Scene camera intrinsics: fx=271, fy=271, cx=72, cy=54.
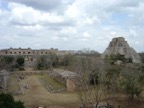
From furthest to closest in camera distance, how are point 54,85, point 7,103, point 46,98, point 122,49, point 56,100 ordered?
point 122,49 < point 54,85 < point 46,98 < point 56,100 < point 7,103

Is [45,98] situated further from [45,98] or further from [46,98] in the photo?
[46,98]

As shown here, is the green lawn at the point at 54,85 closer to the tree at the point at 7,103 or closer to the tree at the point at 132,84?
the tree at the point at 132,84

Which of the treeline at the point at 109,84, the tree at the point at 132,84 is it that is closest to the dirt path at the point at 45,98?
the treeline at the point at 109,84

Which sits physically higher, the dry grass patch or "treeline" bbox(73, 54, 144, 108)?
"treeline" bbox(73, 54, 144, 108)

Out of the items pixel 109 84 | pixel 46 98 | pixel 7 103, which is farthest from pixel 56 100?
pixel 7 103

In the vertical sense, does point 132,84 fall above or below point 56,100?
above

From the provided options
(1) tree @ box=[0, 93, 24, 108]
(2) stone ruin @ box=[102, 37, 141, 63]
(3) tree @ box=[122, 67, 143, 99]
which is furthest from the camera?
(2) stone ruin @ box=[102, 37, 141, 63]

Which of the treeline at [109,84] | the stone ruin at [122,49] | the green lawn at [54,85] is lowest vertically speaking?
the green lawn at [54,85]

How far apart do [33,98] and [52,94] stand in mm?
3210

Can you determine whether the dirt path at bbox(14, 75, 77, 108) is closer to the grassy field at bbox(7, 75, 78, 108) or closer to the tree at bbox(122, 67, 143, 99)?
the grassy field at bbox(7, 75, 78, 108)

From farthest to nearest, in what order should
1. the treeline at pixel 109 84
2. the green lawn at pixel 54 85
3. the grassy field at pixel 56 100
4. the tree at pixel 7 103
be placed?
the green lawn at pixel 54 85 → the treeline at pixel 109 84 → the grassy field at pixel 56 100 → the tree at pixel 7 103

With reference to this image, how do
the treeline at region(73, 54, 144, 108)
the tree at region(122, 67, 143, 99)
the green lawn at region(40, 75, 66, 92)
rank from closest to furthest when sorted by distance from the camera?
the treeline at region(73, 54, 144, 108) → the tree at region(122, 67, 143, 99) → the green lawn at region(40, 75, 66, 92)

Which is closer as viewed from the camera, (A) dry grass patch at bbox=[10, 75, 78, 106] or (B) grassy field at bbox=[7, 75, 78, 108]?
(B) grassy field at bbox=[7, 75, 78, 108]

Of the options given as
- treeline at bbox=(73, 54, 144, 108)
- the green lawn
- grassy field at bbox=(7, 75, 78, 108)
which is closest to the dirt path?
grassy field at bbox=(7, 75, 78, 108)
